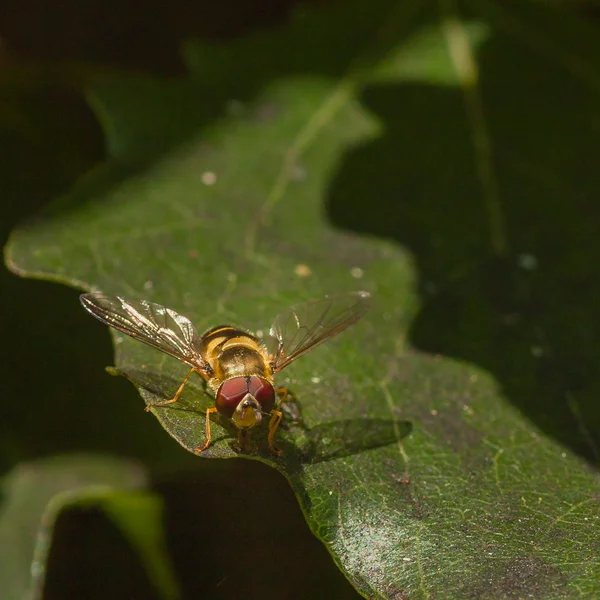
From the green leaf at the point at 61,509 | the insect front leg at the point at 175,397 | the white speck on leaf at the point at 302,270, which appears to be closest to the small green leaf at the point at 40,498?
the green leaf at the point at 61,509

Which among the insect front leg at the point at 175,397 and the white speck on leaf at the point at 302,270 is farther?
the white speck on leaf at the point at 302,270

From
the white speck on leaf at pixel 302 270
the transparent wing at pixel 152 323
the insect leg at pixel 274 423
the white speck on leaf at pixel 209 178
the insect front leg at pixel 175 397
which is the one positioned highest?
the white speck on leaf at pixel 209 178

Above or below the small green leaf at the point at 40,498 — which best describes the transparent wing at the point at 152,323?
above

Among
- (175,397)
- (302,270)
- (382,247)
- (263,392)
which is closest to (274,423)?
(263,392)

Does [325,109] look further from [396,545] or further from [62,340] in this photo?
[396,545]

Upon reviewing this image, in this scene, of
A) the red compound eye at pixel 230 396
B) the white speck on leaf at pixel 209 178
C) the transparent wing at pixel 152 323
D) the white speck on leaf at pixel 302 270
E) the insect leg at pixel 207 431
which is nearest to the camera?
the insect leg at pixel 207 431

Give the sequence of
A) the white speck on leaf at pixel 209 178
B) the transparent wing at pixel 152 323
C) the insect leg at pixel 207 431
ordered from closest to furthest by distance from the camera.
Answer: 1. the insect leg at pixel 207 431
2. the transparent wing at pixel 152 323
3. the white speck on leaf at pixel 209 178

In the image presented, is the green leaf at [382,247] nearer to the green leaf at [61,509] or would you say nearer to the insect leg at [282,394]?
the insect leg at [282,394]
